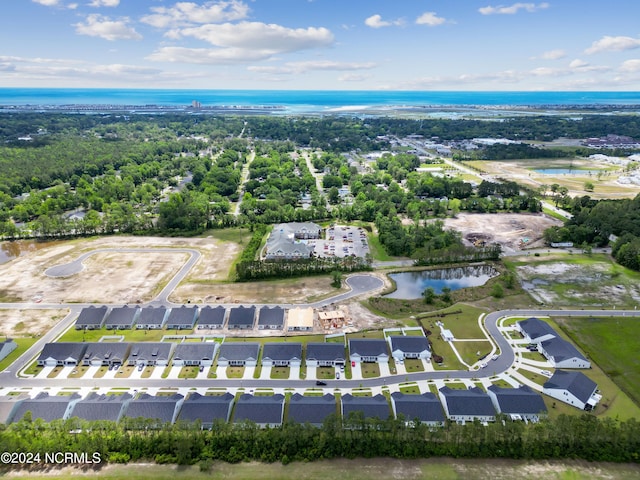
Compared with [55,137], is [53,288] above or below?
below

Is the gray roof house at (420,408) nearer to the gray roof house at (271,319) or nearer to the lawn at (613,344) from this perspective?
the gray roof house at (271,319)

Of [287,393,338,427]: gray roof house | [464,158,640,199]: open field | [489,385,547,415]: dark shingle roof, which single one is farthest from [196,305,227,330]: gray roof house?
[464,158,640,199]: open field

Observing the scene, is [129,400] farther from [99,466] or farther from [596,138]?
[596,138]

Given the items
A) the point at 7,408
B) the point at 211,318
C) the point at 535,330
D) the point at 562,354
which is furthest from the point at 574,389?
the point at 7,408

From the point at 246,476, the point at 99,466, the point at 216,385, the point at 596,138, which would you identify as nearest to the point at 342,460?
the point at 246,476

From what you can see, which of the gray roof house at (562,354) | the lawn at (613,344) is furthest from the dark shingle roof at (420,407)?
the lawn at (613,344)

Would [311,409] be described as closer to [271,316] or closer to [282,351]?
[282,351]
